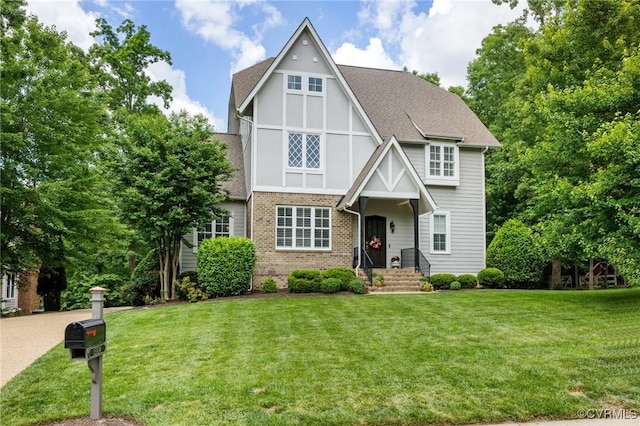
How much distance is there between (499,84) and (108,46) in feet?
72.4

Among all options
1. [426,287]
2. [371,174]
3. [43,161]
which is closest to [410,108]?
[371,174]

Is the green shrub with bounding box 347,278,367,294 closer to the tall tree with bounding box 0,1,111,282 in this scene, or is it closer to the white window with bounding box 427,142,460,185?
the white window with bounding box 427,142,460,185

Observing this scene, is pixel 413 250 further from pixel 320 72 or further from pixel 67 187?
pixel 67 187

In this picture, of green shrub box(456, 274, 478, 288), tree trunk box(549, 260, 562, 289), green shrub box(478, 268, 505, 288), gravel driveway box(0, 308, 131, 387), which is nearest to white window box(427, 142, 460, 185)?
green shrub box(478, 268, 505, 288)

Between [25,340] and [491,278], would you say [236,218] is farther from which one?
[491,278]

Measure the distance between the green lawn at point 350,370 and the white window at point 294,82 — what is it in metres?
9.39

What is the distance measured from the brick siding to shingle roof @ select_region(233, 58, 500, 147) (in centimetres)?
402

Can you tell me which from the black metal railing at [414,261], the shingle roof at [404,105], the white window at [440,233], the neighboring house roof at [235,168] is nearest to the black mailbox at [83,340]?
the neighboring house roof at [235,168]

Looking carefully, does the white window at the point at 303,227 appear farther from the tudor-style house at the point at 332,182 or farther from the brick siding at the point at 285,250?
the brick siding at the point at 285,250

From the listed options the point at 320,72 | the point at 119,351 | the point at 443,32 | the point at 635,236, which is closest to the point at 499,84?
the point at 443,32

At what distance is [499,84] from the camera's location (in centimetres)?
2727

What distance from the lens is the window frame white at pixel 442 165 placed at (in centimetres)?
1886

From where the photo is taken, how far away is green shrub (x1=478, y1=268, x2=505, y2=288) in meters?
17.2

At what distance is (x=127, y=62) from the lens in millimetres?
24109
